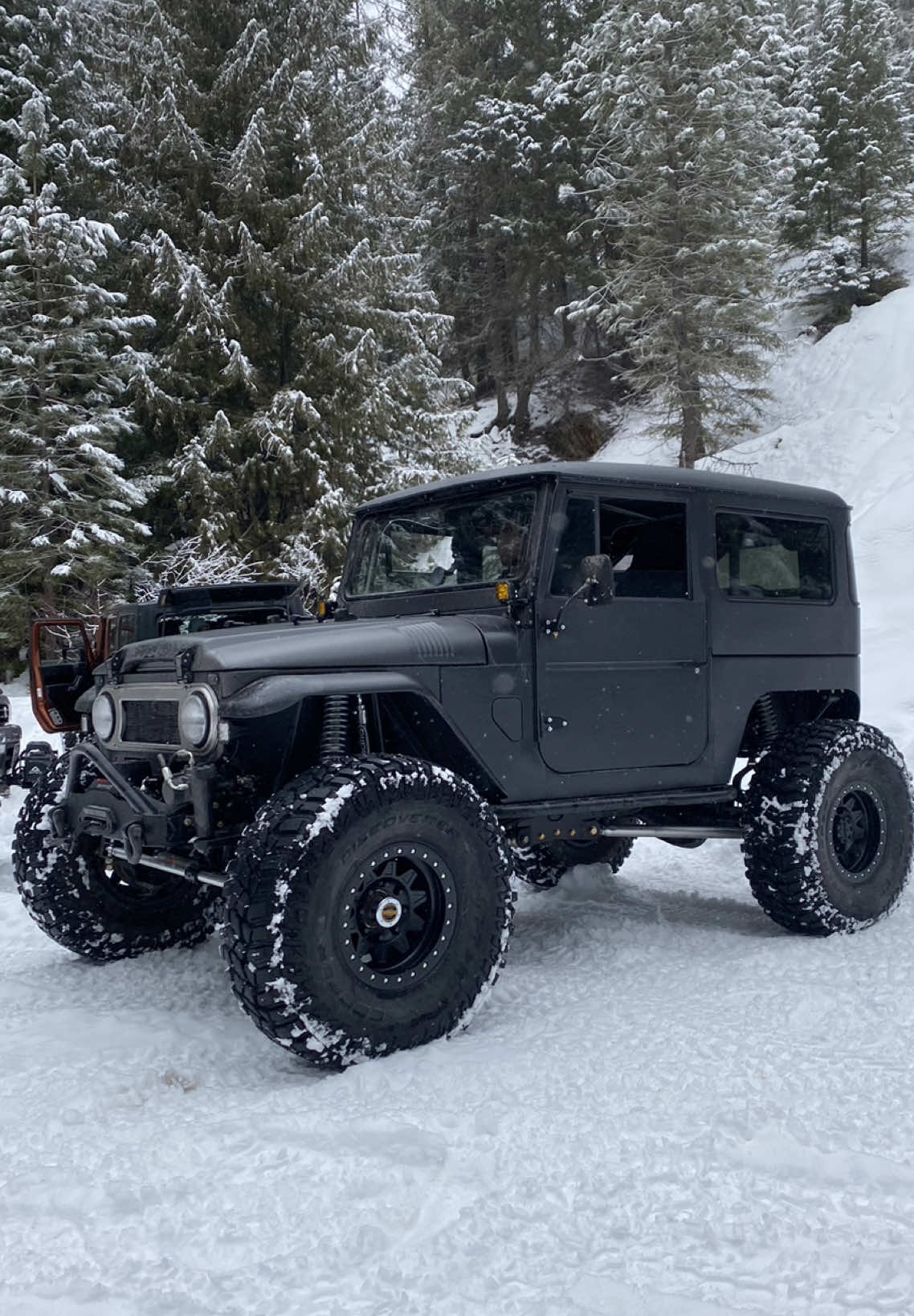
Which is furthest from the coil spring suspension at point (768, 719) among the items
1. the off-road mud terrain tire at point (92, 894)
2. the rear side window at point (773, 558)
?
the off-road mud terrain tire at point (92, 894)

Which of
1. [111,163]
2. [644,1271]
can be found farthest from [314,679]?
[111,163]

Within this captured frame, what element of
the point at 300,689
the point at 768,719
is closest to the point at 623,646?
the point at 768,719

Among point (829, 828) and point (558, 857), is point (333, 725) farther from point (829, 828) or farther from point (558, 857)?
point (558, 857)

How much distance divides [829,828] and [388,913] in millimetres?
2461

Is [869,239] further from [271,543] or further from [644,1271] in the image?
[644,1271]

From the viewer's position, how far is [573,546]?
15.5 ft

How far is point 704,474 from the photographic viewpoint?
207 inches

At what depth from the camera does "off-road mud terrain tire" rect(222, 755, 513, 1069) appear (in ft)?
11.7

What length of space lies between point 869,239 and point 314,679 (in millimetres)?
29307

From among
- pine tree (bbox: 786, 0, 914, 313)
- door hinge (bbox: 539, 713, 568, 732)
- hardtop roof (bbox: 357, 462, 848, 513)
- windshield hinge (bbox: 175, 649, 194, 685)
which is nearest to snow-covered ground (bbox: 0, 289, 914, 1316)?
door hinge (bbox: 539, 713, 568, 732)

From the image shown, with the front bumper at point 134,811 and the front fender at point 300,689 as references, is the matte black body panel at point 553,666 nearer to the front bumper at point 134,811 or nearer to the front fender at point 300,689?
the front fender at point 300,689

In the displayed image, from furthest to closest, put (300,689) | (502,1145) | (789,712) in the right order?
(789,712)
(300,689)
(502,1145)

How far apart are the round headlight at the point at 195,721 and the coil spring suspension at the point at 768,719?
2.97m

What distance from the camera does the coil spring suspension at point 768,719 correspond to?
5.64 m
